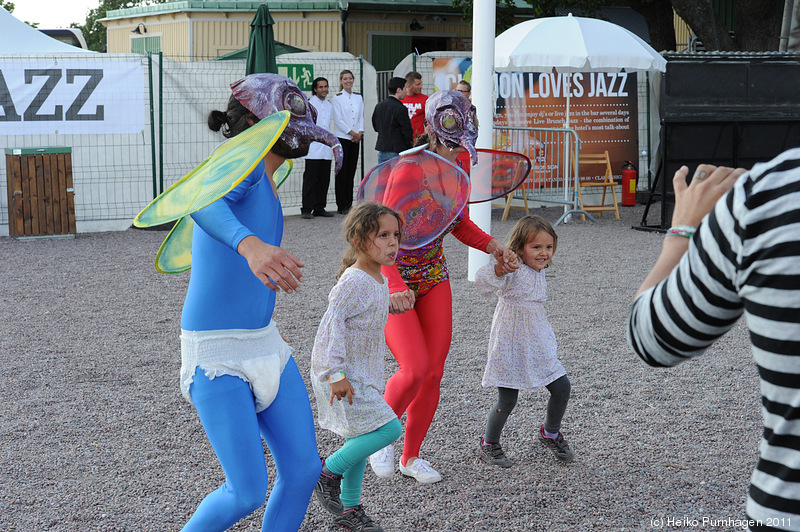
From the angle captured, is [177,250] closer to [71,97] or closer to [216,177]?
[216,177]

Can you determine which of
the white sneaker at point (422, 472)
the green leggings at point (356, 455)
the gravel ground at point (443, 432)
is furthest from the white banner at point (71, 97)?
the green leggings at point (356, 455)

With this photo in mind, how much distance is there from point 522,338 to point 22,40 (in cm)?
1260

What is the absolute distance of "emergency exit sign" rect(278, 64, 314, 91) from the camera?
565 inches

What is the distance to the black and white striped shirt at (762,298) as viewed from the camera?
1.36 m

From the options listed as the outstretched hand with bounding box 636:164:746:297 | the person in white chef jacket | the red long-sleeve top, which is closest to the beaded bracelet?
the outstretched hand with bounding box 636:164:746:297

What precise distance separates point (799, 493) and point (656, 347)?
33 centimetres

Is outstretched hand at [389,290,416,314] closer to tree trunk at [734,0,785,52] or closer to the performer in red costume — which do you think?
the performer in red costume

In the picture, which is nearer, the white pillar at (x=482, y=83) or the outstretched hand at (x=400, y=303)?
the outstretched hand at (x=400, y=303)

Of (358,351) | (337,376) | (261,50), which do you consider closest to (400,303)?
(358,351)

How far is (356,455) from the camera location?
3395 millimetres

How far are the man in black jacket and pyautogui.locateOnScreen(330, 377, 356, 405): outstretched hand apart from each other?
9.85m

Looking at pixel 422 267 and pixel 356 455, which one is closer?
pixel 356 455

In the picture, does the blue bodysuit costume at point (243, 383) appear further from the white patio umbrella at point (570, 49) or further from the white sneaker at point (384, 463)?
the white patio umbrella at point (570, 49)

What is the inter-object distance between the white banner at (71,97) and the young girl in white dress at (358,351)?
1013cm
